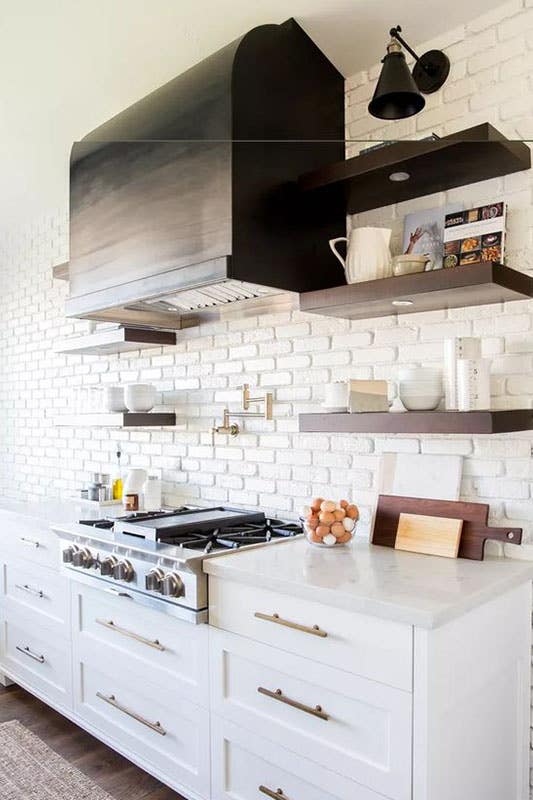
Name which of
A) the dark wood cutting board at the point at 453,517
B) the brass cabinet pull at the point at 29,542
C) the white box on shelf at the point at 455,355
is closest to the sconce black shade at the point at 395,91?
the white box on shelf at the point at 455,355

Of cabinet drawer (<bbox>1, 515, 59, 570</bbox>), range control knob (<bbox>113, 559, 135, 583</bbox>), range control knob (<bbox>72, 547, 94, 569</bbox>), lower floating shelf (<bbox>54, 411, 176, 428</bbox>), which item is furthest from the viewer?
lower floating shelf (<bbox>54, 411, 176, 428</bbox>)

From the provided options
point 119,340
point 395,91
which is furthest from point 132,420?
point 395,91

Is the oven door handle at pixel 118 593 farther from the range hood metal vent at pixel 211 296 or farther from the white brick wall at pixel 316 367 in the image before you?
the range hood metal vent at pixel 211 296

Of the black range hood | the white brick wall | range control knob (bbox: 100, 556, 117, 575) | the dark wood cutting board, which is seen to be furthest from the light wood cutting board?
range control knob (bbox: 100, 556, 117, 575)

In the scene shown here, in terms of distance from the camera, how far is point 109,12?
6.25 ft

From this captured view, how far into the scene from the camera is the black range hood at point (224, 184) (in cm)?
220

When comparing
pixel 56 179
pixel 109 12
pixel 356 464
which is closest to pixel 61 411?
pixel 56 179

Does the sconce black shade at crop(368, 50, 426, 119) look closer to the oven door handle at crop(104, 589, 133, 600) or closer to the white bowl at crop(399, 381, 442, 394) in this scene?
the white bowl at crop(399, 381, 442, 394)

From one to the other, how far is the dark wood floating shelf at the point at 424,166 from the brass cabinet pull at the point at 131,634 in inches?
67.3

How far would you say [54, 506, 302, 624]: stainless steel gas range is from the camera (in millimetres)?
2109

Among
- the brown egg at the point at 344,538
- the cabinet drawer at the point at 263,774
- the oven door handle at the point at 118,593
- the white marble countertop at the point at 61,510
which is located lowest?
the cabinet drawer at the point at 263,774

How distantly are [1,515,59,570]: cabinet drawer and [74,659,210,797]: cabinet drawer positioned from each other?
0.52 m

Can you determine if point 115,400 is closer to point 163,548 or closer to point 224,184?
point 163,548

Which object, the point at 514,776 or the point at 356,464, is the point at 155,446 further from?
the point at 514,776
